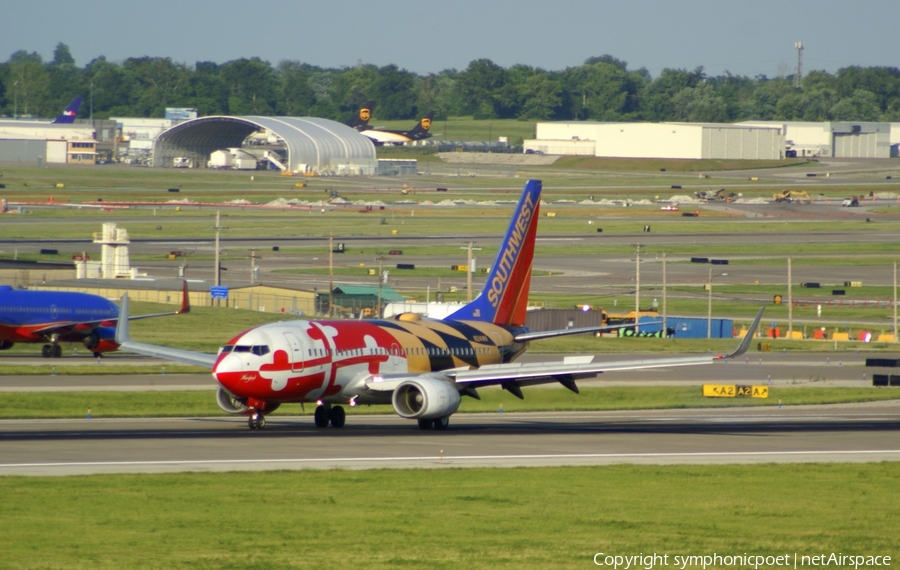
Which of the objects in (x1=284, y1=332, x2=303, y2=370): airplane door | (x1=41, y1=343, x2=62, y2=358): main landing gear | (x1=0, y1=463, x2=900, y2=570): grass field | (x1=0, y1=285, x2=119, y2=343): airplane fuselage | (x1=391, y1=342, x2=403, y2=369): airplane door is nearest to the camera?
(x1=0, y1=463, x2=900, y2=570): grass field

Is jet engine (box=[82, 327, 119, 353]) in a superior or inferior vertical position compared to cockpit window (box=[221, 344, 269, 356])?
inferior

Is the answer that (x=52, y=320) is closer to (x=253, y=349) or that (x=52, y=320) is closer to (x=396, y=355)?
(x=396, y=355)

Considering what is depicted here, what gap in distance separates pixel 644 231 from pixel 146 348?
131946mm

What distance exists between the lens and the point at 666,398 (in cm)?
5997

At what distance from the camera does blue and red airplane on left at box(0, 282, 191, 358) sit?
73.2 m

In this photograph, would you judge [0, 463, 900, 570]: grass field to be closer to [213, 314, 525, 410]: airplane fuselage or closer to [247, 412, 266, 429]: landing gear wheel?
[213, 314, 525, 410]: airplane fuselage

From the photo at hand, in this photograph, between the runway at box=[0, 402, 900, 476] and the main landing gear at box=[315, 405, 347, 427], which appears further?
the main landing gear at box=[315, 405, 347, 427]

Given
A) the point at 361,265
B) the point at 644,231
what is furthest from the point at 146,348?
the point at 644,231

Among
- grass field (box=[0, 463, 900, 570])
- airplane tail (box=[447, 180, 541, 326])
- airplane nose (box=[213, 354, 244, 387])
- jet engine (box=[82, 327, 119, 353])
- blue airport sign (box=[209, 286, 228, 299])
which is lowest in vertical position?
jet engine (box=[82, 327, 119, 353])

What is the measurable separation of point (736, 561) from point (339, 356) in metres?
21.8

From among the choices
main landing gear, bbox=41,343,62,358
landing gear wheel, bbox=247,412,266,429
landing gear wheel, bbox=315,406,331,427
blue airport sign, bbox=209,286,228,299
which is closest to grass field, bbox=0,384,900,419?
landing gear wheel, bbox=315,406,331,427

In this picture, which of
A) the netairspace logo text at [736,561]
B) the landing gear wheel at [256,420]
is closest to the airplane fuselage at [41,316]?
the landing gear wheel at [256,420]

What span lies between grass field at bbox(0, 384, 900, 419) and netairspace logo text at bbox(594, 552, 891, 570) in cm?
2500

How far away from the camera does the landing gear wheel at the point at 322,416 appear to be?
4338cm
